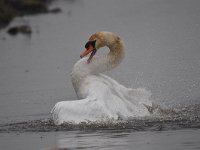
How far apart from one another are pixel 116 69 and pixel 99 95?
27.1 feet

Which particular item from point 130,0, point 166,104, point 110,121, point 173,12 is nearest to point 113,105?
point 110,121

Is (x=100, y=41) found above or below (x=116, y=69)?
below

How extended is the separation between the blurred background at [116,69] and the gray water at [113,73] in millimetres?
25

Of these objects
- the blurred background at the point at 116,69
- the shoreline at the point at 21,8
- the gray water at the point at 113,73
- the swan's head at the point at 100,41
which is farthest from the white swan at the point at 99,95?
the shoreline at the point at 21,8

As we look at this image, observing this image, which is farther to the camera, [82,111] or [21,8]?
[21,8]

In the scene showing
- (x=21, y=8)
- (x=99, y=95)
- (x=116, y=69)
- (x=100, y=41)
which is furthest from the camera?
(x=21, y=8)

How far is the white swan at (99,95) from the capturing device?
1385 cm

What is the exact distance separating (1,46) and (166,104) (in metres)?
17.8

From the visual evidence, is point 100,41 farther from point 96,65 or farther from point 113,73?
point 113,73

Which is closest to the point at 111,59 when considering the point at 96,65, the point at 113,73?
the point at 96,65

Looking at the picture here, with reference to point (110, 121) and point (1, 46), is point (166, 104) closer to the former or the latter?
point (110, 121)

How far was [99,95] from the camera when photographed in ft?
46.4

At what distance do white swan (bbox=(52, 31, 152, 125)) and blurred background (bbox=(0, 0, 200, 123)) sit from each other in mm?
1737

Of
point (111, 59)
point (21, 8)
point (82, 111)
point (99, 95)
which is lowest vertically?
point (82, 111)
